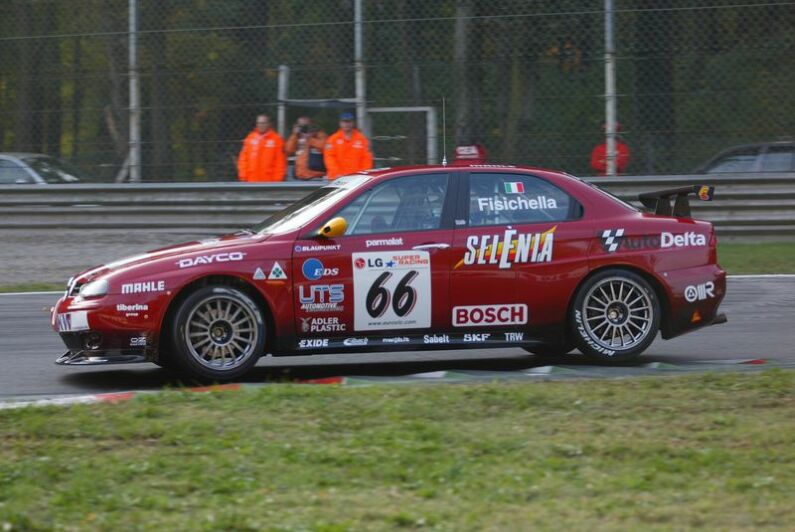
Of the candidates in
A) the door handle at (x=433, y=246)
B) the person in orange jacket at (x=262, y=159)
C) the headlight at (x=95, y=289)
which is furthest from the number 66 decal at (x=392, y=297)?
the person in orange jacket at (x=262, y=159)

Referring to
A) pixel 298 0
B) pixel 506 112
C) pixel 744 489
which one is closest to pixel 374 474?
pixel 744 489

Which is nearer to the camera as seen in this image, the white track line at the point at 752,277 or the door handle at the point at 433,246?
the door handle at the point at 433,246

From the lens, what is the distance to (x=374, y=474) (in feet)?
17.1

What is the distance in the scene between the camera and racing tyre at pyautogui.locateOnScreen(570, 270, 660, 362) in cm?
821

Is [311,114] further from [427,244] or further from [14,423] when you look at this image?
[14,423]

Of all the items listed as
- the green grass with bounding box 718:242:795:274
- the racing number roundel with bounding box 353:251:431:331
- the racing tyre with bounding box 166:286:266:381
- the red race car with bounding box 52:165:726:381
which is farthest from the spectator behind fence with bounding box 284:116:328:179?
the racing tyre with bounding box 166:286:266:381

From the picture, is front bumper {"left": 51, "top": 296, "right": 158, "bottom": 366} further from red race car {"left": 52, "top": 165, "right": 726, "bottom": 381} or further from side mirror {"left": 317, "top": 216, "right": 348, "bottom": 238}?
side mirror {"left": 317, "top": 216, "right": 348, "bottom": 238}

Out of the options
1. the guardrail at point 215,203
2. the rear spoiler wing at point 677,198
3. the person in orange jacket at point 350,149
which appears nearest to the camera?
the rear spoiler wing at point 677,198

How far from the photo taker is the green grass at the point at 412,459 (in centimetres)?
470

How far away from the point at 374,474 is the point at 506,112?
995cm

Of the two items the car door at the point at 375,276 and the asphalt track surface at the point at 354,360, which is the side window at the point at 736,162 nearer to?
the asphalt track surface at the point at 354,360

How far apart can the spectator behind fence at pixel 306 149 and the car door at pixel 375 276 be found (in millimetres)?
7351

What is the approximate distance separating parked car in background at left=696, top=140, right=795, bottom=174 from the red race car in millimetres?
6439

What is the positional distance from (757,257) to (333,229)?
26.1 feet
